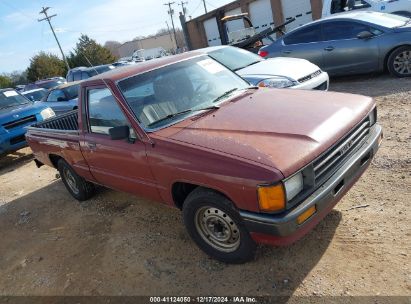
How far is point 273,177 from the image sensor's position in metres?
2.61

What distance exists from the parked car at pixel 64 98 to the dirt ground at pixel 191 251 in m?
5.89

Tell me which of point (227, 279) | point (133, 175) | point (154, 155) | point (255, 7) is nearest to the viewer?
point (227, 279)

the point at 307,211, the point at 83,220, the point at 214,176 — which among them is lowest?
the point at 83,220

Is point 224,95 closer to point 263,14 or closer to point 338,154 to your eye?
point 338,154

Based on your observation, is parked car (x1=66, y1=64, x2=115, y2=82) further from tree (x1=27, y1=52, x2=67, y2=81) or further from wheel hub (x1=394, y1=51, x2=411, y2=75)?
tree (x1=27, y1=52, x2=67, y2=81)

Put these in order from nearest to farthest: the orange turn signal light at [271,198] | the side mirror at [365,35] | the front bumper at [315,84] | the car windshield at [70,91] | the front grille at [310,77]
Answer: the orange turn signal light at [271,198], the front bumper at [315,84], the front grille at [310,77], the side mirror at [365,35], the car windshield at [70,91]

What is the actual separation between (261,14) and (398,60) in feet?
73.4

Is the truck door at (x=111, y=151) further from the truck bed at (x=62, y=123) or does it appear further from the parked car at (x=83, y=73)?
the parked car at (x=83, y=73)

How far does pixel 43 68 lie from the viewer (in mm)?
44125

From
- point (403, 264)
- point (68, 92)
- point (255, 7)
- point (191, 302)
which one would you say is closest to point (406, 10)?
point (68, 92)

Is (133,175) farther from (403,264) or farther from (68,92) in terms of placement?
(68,92)

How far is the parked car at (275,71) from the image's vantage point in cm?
689

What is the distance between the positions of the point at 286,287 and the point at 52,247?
→ 2963 mm

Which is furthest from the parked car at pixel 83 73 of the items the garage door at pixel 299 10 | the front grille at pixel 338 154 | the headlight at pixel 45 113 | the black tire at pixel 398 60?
the garage door at pixel 299 10
